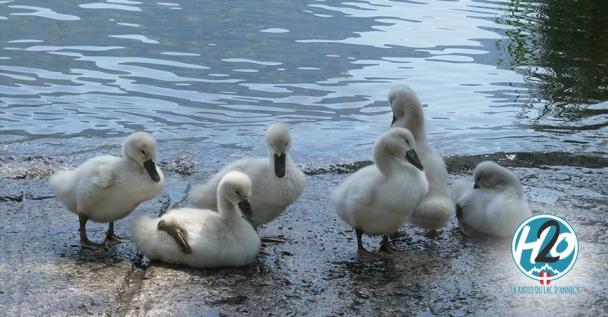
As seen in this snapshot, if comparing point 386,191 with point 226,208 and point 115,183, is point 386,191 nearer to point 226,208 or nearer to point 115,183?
point 226,208

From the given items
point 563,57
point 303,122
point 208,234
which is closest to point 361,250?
point 208,234

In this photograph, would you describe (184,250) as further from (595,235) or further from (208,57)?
(208,57)

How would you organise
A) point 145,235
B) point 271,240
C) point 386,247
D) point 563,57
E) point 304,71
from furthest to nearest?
1. point 563,57
2. point 304,71
3. point 271,240
4. point 386,247
5. point 145,235

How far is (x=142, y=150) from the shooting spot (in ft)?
16.8

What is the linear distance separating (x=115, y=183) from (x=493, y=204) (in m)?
2.08

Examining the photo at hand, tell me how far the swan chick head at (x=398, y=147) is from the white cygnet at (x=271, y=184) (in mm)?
565

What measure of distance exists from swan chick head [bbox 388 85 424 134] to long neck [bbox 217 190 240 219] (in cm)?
156

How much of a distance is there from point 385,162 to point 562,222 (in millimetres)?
963

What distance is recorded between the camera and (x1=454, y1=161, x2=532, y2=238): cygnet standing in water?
5324 mm

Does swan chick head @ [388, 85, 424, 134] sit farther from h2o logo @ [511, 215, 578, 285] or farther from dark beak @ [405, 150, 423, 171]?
h2o logo @ [511, 215, 578, 285]

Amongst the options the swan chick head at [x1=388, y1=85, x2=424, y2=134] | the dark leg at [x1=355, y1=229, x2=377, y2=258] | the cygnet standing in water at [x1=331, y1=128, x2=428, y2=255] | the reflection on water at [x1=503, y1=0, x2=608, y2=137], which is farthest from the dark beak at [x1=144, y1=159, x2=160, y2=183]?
the reflection on water at [x1=503, y1=0, x2=608, y2=137]

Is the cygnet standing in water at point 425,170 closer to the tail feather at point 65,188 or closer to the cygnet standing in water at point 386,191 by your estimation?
the cygnet standing in water at point 386,191

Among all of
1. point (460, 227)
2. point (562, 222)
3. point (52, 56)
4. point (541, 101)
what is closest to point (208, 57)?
point (52, 56)

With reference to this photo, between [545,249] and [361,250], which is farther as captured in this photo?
[361,250]
